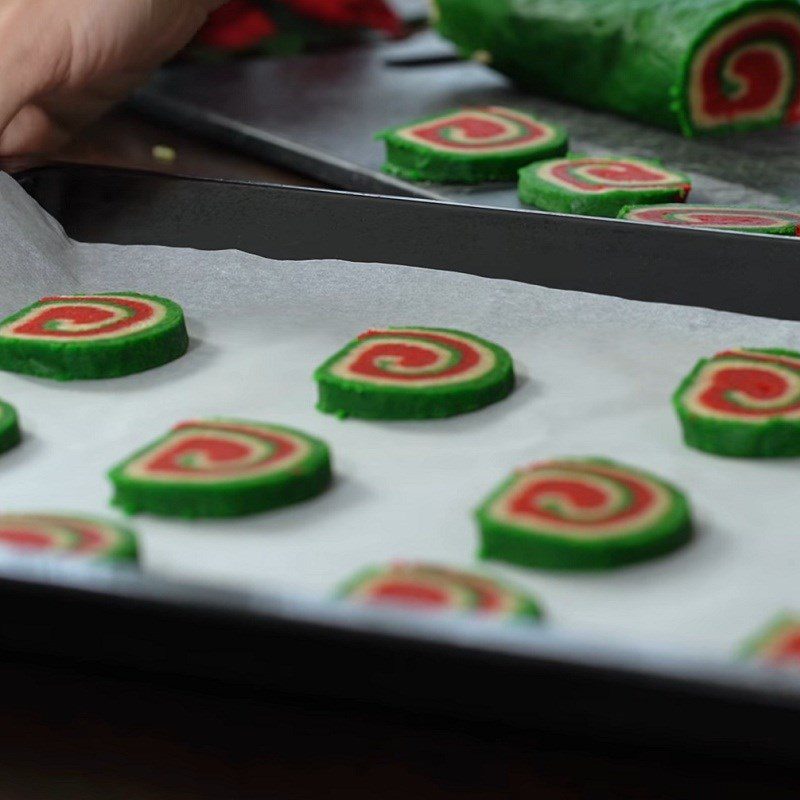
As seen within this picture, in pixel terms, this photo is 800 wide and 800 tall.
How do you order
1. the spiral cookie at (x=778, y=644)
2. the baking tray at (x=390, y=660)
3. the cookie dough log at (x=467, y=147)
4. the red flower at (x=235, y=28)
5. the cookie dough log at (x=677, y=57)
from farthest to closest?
the red flower at (x=235, y=28), the cookie dough log at (x=677, y=57), the cookie dough log at (x=467, y=147), the spiral cookie at (x=778, y=644), the baking tray at (x=390, y=660)

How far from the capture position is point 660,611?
1.03m

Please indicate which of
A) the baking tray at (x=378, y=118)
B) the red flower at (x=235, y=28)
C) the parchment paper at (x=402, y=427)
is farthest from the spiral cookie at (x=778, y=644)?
the red flower at (x=235, y=28)

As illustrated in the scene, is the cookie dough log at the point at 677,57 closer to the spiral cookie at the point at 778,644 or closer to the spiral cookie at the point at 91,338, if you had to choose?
the spiral cookie at the point at 91,338

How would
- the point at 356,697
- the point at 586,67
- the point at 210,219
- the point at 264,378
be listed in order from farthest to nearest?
the point at 586,67 → the point at 210,219 → the point at 264,378 → the point at 356,697

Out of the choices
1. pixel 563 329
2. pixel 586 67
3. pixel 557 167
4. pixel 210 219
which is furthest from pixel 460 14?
pixel 563 329

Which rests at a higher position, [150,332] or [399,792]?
[150,332]

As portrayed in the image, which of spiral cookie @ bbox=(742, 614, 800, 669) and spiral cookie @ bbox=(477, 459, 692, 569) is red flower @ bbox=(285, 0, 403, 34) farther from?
spiral cookie @ bbox=(742, 614, 800, 669)

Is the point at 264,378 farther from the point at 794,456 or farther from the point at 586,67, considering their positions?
the point at 586,67

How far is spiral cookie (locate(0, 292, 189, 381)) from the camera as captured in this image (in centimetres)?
149

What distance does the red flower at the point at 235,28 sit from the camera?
3.21 meters

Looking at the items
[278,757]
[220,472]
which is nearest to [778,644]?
[278,757]

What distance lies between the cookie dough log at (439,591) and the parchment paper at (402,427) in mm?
33

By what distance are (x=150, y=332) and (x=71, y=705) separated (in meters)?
0.56

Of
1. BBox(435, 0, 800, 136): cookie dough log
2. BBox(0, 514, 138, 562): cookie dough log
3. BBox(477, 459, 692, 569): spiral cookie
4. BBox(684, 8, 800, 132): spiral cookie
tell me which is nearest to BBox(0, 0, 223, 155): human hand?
BBox(435, 0, 800, 136): cookie dough log
